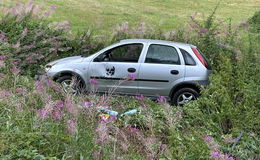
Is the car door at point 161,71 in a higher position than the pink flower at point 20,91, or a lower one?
lower

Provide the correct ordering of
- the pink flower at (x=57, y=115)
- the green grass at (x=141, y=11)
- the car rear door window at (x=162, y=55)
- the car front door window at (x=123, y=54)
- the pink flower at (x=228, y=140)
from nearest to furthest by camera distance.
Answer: the pink flower at (x=57, y=115), the pink flower at (x=228, y=140), the car rear door window at (x=162, y=55), the car front door window at (x=123, y=54), the green grass at (x=141, y=11)

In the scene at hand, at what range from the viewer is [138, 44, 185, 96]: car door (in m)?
8.82

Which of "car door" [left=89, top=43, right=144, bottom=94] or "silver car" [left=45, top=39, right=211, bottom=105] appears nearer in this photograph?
"silver car" [left=45, top=39, right=211, bottom=105]

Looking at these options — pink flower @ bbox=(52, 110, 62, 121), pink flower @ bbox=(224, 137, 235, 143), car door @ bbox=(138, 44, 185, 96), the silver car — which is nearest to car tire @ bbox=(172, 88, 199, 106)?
the silver car

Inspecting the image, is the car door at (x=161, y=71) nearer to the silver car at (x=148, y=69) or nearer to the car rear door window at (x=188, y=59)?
the silver car at (x=148, y=69)

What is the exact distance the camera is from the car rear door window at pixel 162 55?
8.93 meters

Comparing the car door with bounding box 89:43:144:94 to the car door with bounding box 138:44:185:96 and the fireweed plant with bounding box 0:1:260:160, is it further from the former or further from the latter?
the fireweed plant with bounding box 0:1:260:160

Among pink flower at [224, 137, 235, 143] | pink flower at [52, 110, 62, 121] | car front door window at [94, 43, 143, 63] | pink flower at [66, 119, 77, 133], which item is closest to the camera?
pink flower at [66, 119, 77, 133]

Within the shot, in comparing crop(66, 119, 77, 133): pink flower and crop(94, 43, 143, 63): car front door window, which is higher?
crop(66, 119, 77, 133): pink flower

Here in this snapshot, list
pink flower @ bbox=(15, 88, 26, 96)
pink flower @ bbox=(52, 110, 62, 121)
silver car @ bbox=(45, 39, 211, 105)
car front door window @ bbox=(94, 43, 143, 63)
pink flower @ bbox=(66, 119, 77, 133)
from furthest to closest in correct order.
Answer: car front door window @ bbox=(94, 43, 143, 63) < silver car @ bbox=(45, 39, 211, 105) < pink flower @ bbox=(15, 88, 26, 96) < pink flower @ bbox=(52, 110, 62, 121) < pink flower @ bbox=(66, 119, 77, 133)

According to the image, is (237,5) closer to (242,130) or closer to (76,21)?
(76,21)

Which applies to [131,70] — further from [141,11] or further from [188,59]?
[141,11]

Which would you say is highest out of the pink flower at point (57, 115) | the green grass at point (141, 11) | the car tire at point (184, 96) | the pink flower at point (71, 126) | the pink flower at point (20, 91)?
the pink flower at point (71, 126)

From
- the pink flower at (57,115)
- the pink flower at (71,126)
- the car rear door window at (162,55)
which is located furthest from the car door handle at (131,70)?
the pink flower at (71,126)
